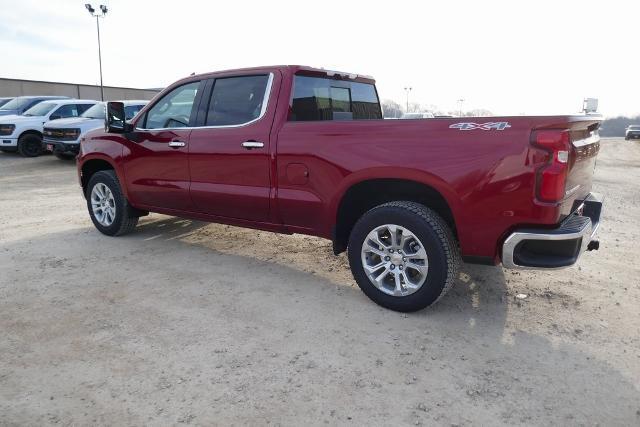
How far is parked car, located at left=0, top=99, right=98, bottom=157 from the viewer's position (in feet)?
46.3

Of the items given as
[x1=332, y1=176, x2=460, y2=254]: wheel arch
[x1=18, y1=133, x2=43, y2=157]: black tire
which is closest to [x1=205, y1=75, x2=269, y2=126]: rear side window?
[x1=332, y1=176, x2=460, y2=254]: wheel arch

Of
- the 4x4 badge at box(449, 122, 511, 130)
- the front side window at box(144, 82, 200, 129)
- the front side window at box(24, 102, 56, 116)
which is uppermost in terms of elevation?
the front side window at box(24, 102, 56, 116)

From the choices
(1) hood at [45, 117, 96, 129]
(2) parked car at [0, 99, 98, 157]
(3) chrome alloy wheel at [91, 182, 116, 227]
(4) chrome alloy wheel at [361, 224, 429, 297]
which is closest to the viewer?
(4) chrome alloy wheel at [361, 224, 429, 297]

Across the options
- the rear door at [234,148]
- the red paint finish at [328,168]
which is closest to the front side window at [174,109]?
the red paint finish at [328,168]

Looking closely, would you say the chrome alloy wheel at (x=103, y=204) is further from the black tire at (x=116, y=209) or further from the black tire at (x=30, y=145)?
Result: the black tire at (x=30, y=145)

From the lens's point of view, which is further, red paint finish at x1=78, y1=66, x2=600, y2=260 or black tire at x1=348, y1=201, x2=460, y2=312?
black tire at x1=348, y1=201, x2=460, y2=312

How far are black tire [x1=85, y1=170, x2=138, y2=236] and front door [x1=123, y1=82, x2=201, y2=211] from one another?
0.30 metres

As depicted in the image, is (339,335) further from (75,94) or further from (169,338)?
(75,94)

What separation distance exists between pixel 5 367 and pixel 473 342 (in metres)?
2.95

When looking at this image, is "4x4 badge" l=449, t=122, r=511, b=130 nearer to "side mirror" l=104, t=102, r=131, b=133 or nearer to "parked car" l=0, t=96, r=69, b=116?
"side mirror" l=104, t=102, r=131, b=133

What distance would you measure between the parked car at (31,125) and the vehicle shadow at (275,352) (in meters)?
11.3

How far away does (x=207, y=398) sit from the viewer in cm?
257

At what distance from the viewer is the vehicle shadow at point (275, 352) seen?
2502mm

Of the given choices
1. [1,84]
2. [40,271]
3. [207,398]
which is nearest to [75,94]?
[1,84]
